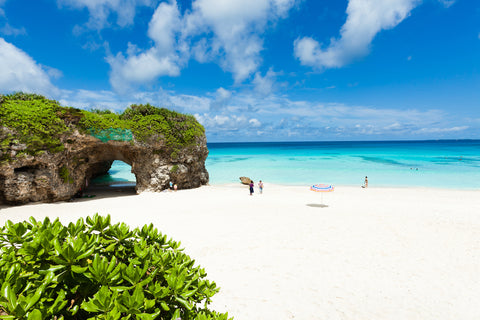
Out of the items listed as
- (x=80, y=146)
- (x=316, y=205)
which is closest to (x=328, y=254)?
Answer: (x=316, y=205)

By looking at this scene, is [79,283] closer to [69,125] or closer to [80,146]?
[69,125]

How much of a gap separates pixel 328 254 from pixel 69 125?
1866 centimetres

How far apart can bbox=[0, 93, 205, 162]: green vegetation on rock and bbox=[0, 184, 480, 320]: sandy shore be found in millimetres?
4341

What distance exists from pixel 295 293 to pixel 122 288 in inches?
218

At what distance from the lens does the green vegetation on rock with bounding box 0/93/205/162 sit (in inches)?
512

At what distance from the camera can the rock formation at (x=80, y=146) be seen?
42.9 ft

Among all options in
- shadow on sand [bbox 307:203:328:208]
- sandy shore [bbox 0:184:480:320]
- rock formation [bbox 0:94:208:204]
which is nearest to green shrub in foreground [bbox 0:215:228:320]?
sandy shore [bbox 0:184:480:320]

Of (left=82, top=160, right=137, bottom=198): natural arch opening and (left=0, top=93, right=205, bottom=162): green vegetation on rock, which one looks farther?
(left=82, top=160, right=137, bottom=198): natural arch opening

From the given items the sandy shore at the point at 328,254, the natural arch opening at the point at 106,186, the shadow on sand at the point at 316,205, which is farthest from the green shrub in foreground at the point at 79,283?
the natural arch opening at the point at 106,186

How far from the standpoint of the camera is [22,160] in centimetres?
1309

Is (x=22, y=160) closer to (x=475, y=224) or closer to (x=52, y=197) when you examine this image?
(x=52, y=197)

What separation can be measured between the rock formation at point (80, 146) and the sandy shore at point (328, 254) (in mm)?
1902

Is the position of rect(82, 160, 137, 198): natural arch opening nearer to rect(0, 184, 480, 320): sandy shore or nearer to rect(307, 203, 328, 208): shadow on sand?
rect(0, 184, 480, 320): sandy shore

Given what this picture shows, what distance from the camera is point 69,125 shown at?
15.4 meters
